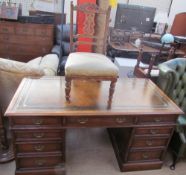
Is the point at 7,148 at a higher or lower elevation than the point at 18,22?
lower

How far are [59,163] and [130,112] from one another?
75 centimetres

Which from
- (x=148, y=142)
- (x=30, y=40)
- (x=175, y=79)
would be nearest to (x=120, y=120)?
(x=148, y=142)

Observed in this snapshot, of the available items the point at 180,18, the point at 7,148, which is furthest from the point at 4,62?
the point at 180,18

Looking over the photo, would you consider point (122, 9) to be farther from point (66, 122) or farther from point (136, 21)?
point (66, 122)

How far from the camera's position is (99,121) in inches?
54.7

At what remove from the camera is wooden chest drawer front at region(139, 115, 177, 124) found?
57.6 inches

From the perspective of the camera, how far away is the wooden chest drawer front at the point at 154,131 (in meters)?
1.51

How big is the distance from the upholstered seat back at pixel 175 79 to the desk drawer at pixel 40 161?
1.18 metres

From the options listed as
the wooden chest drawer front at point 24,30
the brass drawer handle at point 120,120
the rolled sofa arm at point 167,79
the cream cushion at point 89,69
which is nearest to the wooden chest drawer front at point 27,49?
the wooden chest drawer front at point 24,30

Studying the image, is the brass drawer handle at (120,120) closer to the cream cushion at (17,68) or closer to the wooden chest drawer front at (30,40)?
the cream cushion at (17,68)

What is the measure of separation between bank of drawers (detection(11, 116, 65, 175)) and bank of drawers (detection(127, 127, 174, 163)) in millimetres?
618

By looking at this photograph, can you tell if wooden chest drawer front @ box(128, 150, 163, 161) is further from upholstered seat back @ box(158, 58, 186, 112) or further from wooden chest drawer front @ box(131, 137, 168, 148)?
upholstered seat back @ box(158, 58, 186, 112)

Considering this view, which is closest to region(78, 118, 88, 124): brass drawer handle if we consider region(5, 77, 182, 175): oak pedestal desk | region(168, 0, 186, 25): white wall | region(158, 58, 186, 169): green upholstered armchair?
region(5, 77, 182, 175): oak pedestal desk

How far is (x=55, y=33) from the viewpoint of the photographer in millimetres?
3650
